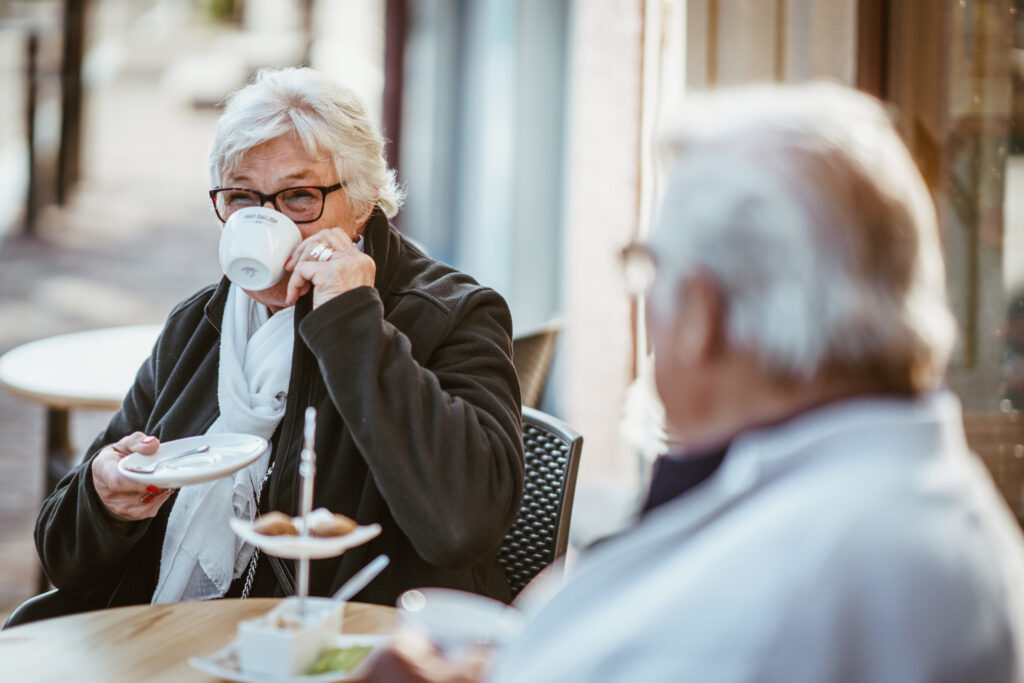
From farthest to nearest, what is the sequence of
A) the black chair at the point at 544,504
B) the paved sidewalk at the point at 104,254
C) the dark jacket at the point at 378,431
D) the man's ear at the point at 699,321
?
the paved sidewalk at the point at 104,254, the black chair at the point at 544,504, the dark jacket at the point at 378,431, the man's ear at the point at 699,321

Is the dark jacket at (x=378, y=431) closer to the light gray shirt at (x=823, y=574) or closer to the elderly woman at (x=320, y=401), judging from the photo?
the elderly woman at (x=320, y=401)

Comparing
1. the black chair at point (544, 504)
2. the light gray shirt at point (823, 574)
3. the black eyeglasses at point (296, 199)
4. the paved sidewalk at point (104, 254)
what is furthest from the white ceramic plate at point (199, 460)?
the paved sidewalk at point (104, 254)

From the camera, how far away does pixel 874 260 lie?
101 cm

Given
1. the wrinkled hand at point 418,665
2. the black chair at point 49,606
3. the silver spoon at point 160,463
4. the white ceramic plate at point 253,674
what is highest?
the silver spoon at point 160,463

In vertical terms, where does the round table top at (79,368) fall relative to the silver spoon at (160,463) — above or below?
below

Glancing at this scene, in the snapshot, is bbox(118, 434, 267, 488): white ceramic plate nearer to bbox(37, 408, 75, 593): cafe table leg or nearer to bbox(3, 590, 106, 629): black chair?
bbox(3, 590, 106, 629): black chair

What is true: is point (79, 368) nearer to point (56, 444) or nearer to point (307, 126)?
point (56, 444)

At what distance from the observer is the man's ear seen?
1054 mm

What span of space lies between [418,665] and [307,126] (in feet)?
3.87

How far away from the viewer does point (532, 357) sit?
3.29 metres

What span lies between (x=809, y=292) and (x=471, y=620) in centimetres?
56

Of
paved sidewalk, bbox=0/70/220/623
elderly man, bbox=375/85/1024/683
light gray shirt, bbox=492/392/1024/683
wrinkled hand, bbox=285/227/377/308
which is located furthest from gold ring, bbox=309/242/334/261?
paved sidewalk, bbox=0/70/220/623

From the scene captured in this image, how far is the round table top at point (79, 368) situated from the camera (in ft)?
10.3

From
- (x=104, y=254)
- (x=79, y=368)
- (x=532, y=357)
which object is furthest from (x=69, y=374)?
(x=104, y=254)
